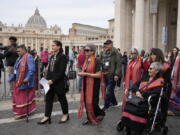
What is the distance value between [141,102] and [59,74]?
2.00 metres

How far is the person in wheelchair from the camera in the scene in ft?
12.4

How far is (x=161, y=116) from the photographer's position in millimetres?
4191

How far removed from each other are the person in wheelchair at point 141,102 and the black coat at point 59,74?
5.50 feet

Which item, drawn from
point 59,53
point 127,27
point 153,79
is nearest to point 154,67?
point 153,79

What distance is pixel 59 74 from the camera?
480 cm

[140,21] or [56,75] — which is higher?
[140,21]

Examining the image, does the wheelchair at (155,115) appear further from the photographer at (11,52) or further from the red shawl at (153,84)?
the photographer at (11,52)

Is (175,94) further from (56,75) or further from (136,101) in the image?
(56,75)

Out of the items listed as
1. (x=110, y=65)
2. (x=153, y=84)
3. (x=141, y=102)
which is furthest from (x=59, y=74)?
(x=153, y=84)

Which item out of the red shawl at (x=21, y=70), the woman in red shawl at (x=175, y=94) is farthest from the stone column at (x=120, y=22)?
the red shawl at (x=21, y=70)

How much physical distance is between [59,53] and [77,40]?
81343 mm

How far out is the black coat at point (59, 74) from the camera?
15.9ft

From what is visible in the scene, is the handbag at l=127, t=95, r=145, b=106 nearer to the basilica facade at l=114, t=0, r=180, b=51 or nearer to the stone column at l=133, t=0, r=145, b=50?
the basilica facade at l=114, t=0, r=180, b=51

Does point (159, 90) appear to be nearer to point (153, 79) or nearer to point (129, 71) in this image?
point (153, 79)
